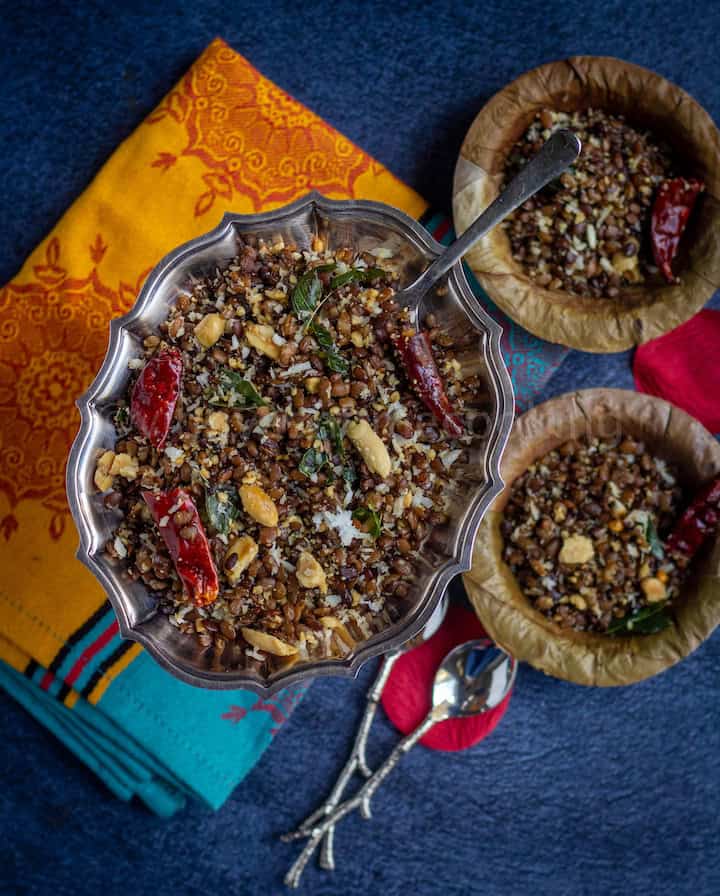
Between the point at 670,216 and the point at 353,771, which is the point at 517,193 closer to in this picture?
the point at 670,216

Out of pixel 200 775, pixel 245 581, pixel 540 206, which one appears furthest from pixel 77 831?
pixel 540 206

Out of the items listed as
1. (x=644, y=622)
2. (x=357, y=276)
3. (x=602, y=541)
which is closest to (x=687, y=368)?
(x=602, y=541)

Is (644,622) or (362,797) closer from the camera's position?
(644,622)

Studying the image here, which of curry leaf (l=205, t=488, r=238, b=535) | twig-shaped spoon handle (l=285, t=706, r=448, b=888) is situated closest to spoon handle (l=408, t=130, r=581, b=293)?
curry leaf (l=205, t=488, r=238, b=535)

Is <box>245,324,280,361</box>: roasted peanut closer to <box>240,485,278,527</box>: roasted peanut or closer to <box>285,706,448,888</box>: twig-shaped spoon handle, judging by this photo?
<box>240,485,278,527</box>: roasted peanut

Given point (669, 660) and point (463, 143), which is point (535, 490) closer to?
point (669, 660)
